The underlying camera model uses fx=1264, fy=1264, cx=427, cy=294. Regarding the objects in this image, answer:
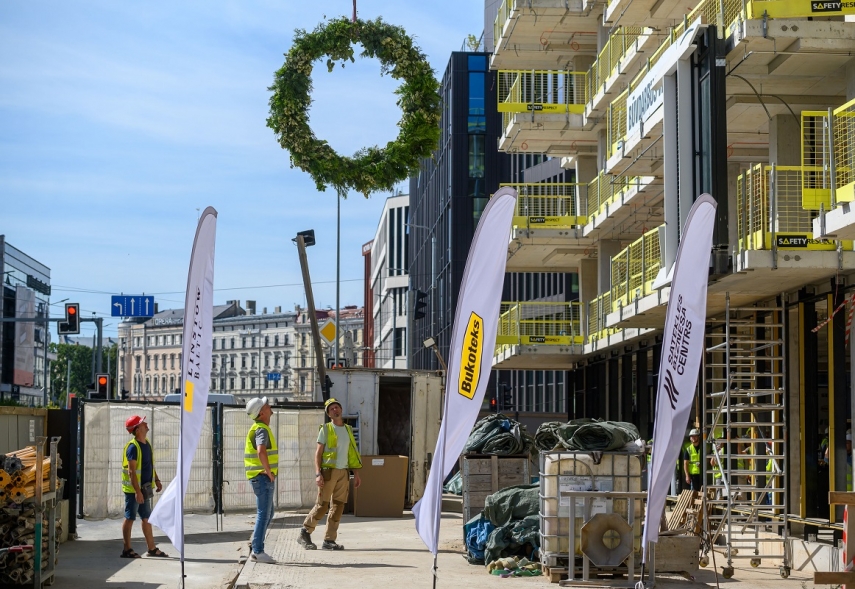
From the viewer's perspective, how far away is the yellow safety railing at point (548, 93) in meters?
35.8

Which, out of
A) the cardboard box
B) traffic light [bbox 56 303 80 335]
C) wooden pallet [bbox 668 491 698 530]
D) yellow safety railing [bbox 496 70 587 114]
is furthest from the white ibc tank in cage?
traffic light [bbox 56 303 80 335]

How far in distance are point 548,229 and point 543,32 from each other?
222 inches

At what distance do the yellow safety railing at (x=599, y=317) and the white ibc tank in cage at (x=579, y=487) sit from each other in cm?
1896

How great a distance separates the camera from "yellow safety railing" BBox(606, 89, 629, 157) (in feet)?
92.4

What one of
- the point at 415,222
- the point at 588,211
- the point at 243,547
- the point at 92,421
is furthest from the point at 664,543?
the point at 415,222

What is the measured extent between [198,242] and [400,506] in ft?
38.3

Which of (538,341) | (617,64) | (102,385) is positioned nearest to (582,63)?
(617,64)

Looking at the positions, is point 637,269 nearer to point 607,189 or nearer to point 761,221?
point 607,189

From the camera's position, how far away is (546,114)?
35.9m

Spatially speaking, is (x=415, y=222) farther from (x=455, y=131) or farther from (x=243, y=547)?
(x=243, y=547)

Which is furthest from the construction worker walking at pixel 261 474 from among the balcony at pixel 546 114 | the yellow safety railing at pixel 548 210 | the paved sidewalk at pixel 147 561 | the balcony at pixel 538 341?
the balcony at pixel 546 114

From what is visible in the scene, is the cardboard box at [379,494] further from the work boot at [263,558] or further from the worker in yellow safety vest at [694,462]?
the work boot at [263,558]

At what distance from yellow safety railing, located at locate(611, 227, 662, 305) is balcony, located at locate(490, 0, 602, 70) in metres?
8.21

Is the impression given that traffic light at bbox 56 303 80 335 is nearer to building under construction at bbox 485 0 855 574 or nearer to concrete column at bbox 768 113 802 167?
building under construction at bbox 485 0 855 574
